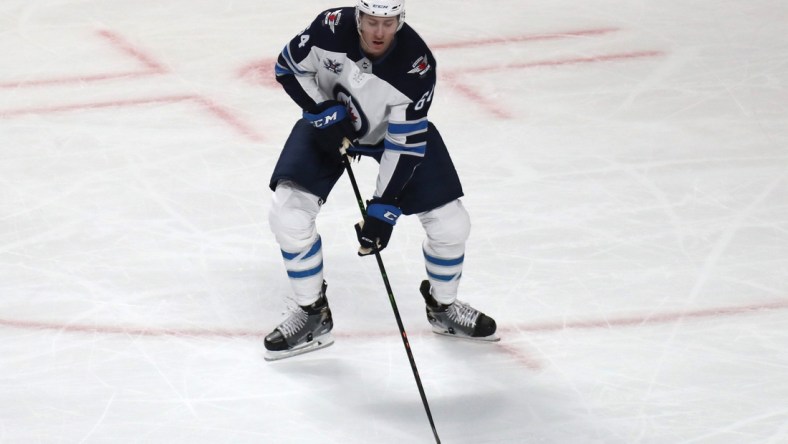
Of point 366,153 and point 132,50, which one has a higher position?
point 366,153

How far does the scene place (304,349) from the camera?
11.3 feet

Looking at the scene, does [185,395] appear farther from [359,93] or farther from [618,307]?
[618,307]

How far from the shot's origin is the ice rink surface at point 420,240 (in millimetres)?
3178

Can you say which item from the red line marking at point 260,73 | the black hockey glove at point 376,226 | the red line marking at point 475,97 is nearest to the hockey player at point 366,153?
the black hockey glove at point 376,226

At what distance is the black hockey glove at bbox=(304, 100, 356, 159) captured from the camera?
326cm

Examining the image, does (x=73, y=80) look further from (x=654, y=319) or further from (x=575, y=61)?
(x=654, y=319)

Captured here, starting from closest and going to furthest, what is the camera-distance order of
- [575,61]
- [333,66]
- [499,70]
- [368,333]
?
[333,66]
[368,333]
[499,70]
[575,61]

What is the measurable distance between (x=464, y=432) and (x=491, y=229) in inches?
47.0

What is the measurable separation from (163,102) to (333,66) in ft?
7.21

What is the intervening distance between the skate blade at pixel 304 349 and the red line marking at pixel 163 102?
5.43ft

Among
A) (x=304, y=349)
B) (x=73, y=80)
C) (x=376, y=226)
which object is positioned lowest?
(x=73, y=80)

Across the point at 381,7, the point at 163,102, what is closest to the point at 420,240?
the point at 381,7

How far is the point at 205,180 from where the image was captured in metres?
4.51

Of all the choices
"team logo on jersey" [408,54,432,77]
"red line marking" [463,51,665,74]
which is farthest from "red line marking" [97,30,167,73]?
"team logo on jersey" [408,54,432,77]
